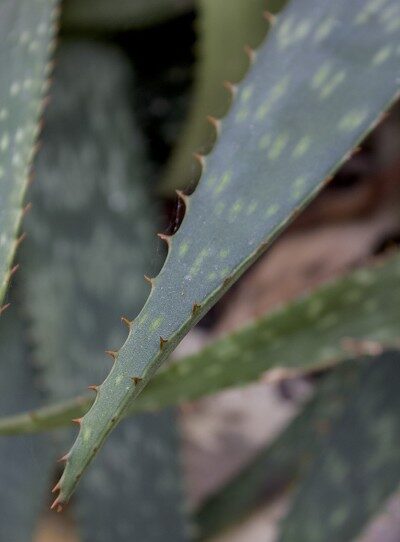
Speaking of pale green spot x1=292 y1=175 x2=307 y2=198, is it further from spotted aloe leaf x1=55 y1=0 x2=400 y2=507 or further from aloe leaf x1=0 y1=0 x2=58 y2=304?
aloe leaf x1=0 y1=0 x2=58 y2=304

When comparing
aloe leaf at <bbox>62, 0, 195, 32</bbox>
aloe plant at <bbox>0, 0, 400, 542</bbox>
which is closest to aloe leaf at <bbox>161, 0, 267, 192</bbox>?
aloe plant at <bbox>0, 0, 400, 542</bbox>

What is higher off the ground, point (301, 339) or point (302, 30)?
point (302, 30)

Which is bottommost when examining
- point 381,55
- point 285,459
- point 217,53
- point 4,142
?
point 285,459

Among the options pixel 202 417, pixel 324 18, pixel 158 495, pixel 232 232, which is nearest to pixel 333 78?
pixel 324 18

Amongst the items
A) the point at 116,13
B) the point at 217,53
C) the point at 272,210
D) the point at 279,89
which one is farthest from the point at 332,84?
the point at 116,13

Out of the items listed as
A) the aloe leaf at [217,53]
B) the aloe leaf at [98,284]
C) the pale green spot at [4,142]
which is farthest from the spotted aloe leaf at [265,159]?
the aloe leaf at [98,284]

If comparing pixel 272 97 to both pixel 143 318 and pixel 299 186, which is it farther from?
pixel 143 318
